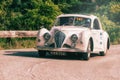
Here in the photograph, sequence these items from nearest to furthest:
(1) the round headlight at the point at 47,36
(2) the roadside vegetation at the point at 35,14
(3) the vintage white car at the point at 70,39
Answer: (3) the vintage white car at the point at 70,39 < (1) the round headlight at the point at 47,36 < (2) the roadside vegetation at the point at 35,14

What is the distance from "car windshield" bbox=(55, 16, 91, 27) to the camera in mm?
17766

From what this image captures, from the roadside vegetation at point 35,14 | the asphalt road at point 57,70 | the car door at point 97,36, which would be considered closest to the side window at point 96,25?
the car door at point 97,36

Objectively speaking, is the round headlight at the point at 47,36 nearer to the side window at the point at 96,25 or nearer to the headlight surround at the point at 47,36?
the headlight surround at the point at 47,36

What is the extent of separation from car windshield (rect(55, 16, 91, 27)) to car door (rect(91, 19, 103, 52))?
1.21ft

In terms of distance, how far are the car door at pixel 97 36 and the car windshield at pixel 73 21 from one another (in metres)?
0.37

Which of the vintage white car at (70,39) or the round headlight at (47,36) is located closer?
the vintage white car at (70,39)

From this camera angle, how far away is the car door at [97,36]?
17844mm

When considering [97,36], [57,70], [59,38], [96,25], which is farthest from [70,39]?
[57,70]

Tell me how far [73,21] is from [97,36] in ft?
3.64

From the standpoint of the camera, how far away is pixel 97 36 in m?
18.2

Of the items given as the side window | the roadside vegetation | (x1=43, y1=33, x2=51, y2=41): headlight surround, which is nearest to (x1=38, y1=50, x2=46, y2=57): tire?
(x1=43, y1=33, x2=51, y2=41): headlight surround

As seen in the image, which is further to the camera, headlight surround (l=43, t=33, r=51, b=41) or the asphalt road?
headlight surround (l=43, t=33, r=51, b=41)

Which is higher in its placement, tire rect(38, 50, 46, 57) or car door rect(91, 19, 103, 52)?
car door rect(91, 19, 103, 52)

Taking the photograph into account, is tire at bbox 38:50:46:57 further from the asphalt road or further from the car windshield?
the asphalt road
